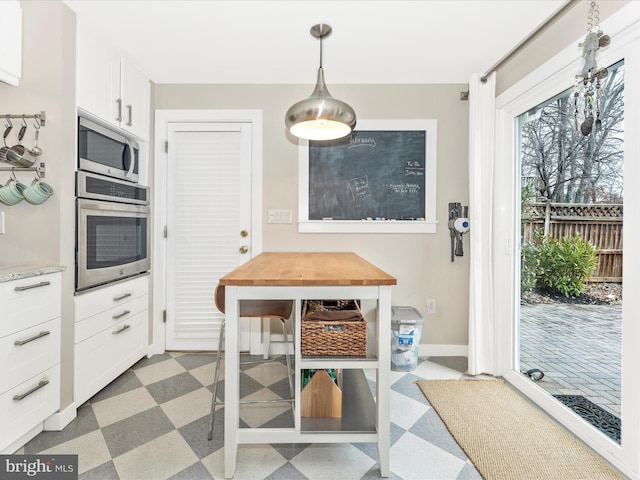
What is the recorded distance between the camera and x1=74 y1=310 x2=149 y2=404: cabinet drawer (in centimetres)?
193

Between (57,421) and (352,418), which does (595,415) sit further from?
(57,421)

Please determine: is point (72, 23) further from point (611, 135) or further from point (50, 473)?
point (611, 135)

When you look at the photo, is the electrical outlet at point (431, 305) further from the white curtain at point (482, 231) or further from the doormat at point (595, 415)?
the doormat at point (595, 415)

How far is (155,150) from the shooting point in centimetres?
279

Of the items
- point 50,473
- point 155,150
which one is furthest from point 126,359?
point 155,150

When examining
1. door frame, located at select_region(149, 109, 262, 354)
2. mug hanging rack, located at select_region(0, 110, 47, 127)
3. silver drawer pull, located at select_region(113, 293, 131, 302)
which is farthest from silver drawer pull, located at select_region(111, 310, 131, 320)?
mug hanging rack, located at select_region(0, 110, 47, 127)

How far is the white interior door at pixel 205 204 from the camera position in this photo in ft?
9.27

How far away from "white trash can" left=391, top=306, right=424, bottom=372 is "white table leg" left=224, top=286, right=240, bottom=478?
143cm

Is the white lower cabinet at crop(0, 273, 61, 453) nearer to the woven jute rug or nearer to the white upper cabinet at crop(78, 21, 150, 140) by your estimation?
the white upper cabinet at crop(78, 21, 150, 140)

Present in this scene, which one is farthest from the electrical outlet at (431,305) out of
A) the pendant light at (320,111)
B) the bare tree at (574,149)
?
the pendant light at (320,111)

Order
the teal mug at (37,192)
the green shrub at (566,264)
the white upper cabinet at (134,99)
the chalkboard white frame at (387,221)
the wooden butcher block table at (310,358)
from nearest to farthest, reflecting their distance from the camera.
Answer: the wooden butcher block table at (310,358) → the teal mug at (37,192) → the green shrub at (566,264) → the white upper cabinet at (134,99) → the chalkboard white frame at (387,221)

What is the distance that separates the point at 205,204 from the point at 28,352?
5.16 ft

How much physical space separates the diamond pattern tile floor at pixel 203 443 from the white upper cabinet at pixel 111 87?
1813 millimetres

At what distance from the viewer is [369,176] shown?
283cm
